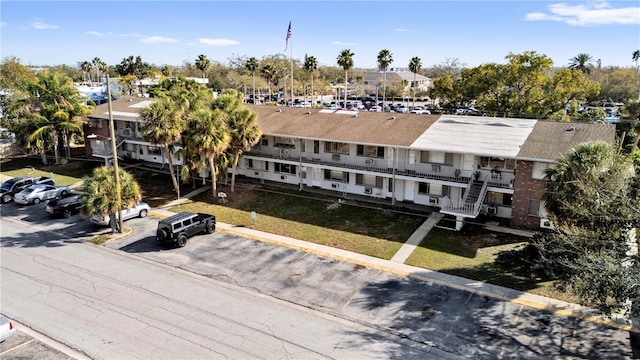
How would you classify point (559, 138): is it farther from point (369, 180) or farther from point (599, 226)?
point (599, 226)

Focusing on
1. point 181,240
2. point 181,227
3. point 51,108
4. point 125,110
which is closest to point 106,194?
point 181,227

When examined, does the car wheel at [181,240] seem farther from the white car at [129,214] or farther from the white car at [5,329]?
the white car at [5,329]

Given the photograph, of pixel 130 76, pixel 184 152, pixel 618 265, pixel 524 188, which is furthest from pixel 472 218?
pixel 130 76

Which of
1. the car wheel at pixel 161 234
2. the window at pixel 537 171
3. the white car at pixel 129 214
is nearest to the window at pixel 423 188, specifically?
the window at pixel 537 171

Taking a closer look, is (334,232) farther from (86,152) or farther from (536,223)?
(86,152)

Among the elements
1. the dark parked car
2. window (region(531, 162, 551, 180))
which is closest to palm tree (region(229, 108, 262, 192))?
the dark parked car

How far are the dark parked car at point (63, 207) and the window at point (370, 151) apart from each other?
70.0 feet

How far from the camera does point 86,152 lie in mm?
51844

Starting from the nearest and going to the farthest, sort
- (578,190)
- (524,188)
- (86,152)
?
(578,190)
(524,188)
(86,152)

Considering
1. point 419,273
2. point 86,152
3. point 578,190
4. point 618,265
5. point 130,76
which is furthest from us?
Result: point 130,76

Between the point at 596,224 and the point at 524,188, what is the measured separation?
11.3m

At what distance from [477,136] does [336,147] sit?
11079mm

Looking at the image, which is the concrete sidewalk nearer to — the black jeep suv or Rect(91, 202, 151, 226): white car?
Rect(91, 202, 151, 226): white car

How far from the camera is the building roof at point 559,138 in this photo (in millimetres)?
27438
